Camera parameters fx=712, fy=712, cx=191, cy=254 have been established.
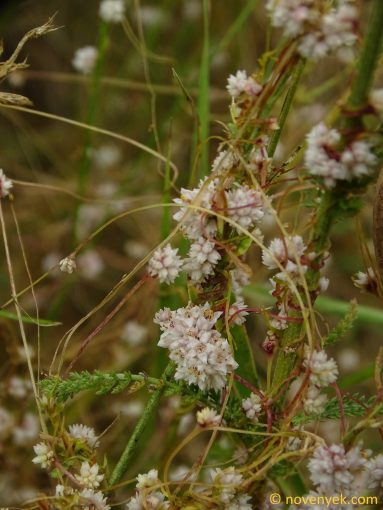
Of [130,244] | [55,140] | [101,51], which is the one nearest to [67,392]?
[101,51]

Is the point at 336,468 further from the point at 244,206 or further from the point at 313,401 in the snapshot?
the point at 244,206

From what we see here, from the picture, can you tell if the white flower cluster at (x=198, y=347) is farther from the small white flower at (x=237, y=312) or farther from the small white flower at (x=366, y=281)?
the small white flower at (x=366, y=281)

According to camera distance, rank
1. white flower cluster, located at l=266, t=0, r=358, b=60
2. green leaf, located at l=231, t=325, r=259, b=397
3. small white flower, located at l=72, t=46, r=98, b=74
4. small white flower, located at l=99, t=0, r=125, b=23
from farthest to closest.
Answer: small white flower, located at l=72, t=46, r=98, b=74 → small white flower, located at l=99, t=0, r=125, b=23 → green leaf, located at l=231, t=325, r=259, b=397 → white flower cluster, located at l=266, t=0, r=358, b=60

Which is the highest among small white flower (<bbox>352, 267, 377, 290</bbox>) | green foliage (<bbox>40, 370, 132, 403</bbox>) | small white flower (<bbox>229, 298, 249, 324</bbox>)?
small white flower (<bbox>352, 267, 377, 290</bbox>)

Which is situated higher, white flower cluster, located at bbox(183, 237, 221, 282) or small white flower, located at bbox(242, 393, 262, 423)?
white flower cluster, located at bbox(183, 237, 221, 282)

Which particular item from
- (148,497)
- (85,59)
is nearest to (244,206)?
(148,497)

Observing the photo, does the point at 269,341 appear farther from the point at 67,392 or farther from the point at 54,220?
the point at 54,220

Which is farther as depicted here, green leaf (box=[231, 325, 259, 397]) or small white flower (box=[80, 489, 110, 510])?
green leaf (box=[231, 325, 259, 397])

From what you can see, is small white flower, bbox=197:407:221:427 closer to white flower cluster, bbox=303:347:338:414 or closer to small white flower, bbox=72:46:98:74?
white flower cluster, bbox=303:347:338:414

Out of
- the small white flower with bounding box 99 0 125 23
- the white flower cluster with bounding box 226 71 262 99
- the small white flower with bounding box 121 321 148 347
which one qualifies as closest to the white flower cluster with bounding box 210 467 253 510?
the white flower cluster with bounding box 226 71 262 99

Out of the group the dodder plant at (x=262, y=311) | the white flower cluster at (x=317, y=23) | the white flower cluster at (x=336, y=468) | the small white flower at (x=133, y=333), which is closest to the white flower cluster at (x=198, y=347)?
the dodder plant at (x=262, y=311)
